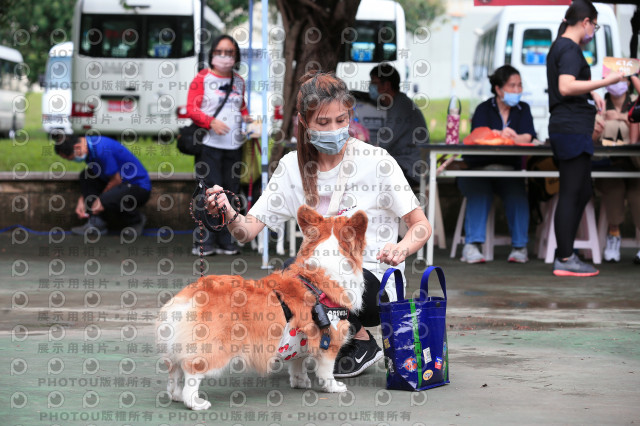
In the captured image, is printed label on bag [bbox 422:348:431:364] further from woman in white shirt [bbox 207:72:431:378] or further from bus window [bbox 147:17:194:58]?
bus window [bbox 147:17:194:58]

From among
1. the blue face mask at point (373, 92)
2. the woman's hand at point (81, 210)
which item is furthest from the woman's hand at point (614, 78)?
the woman's hand at point (81, 210)

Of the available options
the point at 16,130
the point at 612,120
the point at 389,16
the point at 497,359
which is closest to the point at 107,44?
the point at 389,16

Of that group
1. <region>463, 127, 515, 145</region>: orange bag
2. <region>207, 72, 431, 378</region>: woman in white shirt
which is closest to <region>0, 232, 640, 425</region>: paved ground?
<region>207, 72, 431, 378</region>: woman in white shirt

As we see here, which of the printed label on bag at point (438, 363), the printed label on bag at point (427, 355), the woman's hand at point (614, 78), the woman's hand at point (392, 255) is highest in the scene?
the woman's hand at point (614, 78)

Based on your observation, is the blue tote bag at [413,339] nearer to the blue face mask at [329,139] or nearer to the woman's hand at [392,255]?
the woman's hand at [392,255]

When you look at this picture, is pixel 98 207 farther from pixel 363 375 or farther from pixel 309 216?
pixel 309 216

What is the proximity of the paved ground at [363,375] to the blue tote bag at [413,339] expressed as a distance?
0.27 feet

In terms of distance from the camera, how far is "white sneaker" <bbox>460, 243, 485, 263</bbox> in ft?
31.3

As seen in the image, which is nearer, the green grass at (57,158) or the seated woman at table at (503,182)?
the seated woman at table at (503,182)

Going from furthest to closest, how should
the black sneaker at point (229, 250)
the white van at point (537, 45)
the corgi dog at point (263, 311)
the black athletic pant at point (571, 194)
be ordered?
the white van at point (537, 45) < the black sneaker at point (229, 250) < the black athletic pant at point (571, 194) < the corgi dog at point (263, 311)

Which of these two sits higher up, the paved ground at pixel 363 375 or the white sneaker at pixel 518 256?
the paved ground at pixel 363 375

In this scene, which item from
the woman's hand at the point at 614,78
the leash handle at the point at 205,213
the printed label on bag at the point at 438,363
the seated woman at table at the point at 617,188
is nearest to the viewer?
the leash handle at the point at 205,213

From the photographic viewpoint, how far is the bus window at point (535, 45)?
64.6 feet

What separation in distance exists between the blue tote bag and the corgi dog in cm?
19
